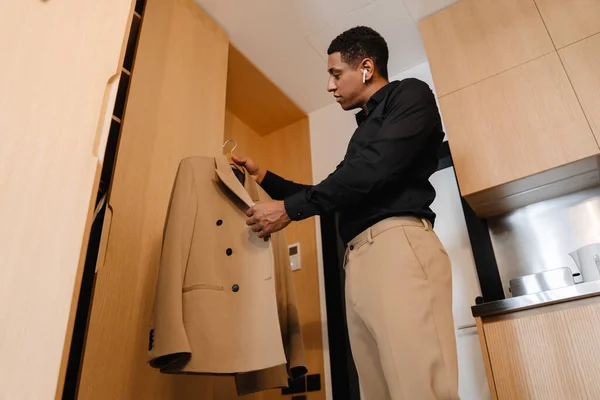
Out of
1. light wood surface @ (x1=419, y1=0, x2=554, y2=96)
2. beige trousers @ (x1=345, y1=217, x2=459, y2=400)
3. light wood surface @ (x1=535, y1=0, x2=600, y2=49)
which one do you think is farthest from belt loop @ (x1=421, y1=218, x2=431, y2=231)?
light wood surface @ (x1=535, y1=0, x2=600, y2=49)

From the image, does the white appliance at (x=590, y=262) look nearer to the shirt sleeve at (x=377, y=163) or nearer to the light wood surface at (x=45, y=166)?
the shirt sleeve at (x=377, y=163)

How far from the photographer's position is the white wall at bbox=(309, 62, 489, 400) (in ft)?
6.66

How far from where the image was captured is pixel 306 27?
2588mm

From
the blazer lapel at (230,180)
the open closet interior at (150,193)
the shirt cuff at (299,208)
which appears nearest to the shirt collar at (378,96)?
the shirt cuff at (299,208)

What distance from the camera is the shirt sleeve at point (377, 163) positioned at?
1.25 meters

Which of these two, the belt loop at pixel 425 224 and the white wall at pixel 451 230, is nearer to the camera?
the belt loop at pixel 425 224

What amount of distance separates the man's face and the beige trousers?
53 cm

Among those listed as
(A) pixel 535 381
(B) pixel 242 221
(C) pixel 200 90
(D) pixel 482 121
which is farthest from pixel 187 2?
(A) pixel 535 381

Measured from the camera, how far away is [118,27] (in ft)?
3.02

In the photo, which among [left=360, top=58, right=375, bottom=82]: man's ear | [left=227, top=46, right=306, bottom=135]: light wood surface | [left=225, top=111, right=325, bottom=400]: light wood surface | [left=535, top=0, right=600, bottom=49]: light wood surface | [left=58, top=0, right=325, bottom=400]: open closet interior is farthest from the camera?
[left=227, top=46, right=306, bottom=135]: light wood surface

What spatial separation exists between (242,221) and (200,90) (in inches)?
35.6

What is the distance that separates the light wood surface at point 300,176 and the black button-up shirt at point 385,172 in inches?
49.5

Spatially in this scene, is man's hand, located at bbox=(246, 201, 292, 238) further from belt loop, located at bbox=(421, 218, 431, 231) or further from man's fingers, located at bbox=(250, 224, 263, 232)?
belt loop, located at bbox=(421, 218, 431, 231)

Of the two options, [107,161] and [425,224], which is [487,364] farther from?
[107,161]
